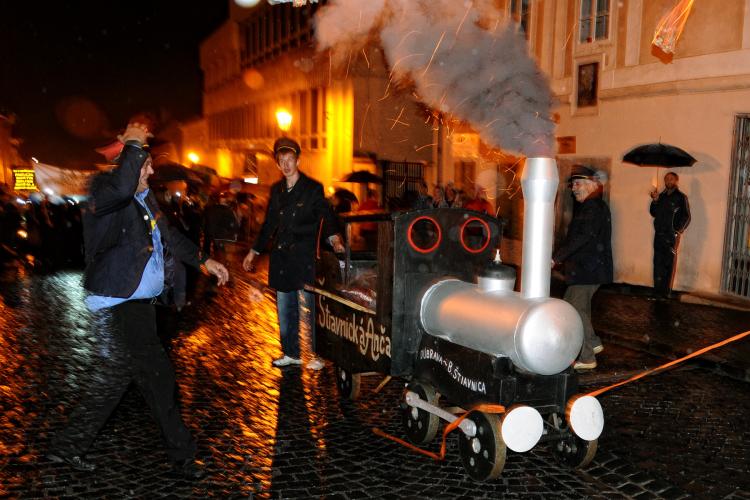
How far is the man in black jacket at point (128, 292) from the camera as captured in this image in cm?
411

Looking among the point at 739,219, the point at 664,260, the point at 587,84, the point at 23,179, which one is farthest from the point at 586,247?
the point at 23,179

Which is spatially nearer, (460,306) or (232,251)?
(460,306)

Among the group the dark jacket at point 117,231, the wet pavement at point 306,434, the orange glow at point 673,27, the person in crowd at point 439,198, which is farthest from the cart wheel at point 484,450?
the orange glow at point 673,27

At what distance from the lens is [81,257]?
49.6ft

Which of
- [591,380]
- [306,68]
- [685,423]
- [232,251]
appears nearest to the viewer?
[685,423]

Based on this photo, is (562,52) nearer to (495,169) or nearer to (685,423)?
(495,169)

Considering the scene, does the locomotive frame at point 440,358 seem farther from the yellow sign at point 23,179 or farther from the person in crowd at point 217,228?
the yellow sign at point 23,179

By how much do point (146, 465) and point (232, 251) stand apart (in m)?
13.5

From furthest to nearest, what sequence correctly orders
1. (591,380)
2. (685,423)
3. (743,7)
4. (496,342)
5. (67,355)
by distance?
1. (743,7)
2. (67,355)
3. (591,380)
4. (685,423)
5. (496,342)

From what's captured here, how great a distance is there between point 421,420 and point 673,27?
9.60 metres

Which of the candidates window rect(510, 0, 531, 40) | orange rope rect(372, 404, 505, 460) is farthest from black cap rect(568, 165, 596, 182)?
window rect(510, 0, 531, 40)

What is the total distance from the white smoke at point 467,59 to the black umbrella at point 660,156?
3.88 metres

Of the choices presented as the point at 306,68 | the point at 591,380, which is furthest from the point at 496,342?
the point at 306,68

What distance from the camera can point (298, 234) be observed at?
6.38m
